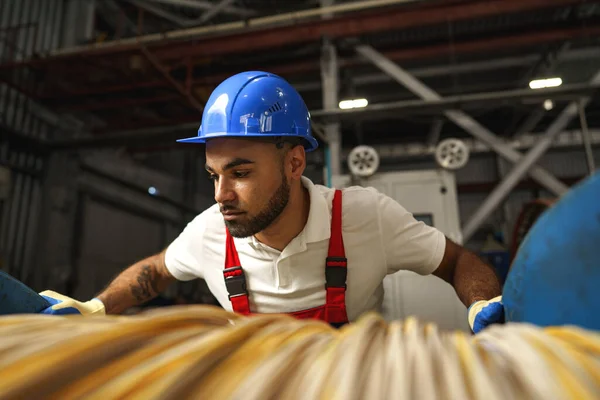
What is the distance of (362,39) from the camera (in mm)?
4273

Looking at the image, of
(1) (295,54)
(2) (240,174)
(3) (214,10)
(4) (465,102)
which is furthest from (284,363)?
(3) (214,10)

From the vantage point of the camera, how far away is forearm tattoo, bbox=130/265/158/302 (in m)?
1.46

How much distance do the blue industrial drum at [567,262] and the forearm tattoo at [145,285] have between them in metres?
1.32

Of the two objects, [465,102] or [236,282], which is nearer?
[236,282]

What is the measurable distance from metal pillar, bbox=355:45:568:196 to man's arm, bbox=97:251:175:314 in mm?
3126

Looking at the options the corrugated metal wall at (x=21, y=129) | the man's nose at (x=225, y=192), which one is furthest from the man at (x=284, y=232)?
the corrugated metal wall at (x=21, y=129)

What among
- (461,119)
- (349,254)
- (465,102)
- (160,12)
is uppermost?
(160,12)

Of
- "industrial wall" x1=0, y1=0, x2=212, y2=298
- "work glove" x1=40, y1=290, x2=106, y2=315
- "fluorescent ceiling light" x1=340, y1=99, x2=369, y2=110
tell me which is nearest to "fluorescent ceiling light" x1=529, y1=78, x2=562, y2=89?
"fluorescent ceiling light" x1=340, y1=99, x2=369, y2=110

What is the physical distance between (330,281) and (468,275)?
402 mm

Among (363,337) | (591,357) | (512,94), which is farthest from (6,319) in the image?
(512,94)

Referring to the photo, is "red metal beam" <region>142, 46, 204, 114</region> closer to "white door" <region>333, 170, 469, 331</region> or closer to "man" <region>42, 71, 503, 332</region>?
"white door" <region>333, 170, 469, 331</region>

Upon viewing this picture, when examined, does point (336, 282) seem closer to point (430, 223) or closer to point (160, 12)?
point (430, 223)

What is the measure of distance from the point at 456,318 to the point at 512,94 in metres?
2.04

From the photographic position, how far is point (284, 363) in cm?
27
